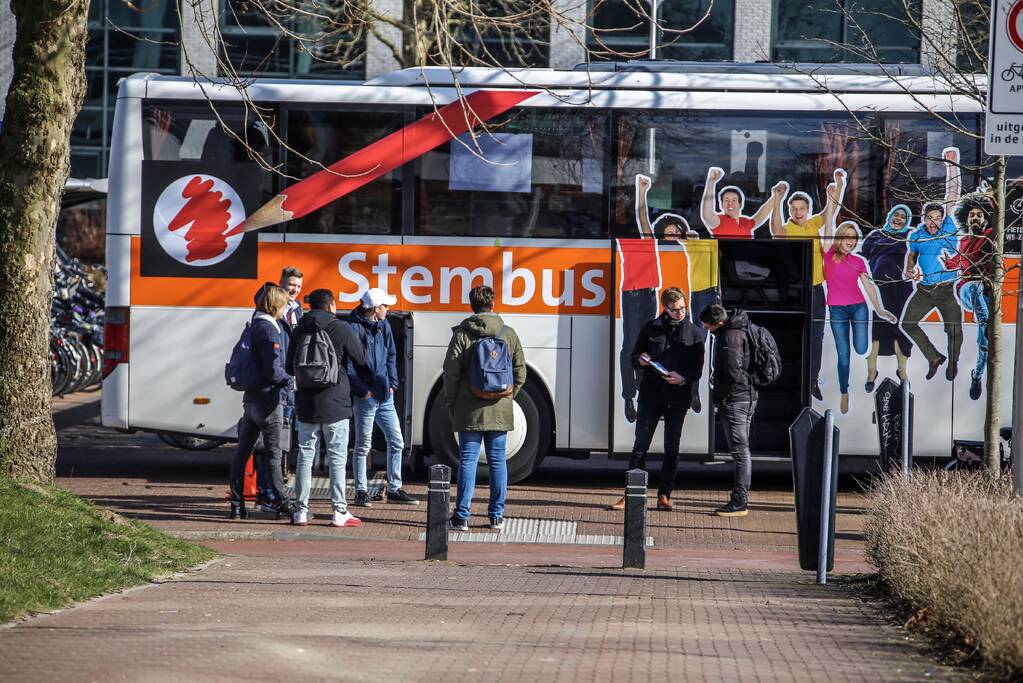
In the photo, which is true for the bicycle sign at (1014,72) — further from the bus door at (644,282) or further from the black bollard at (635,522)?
the bus door at (644,282)

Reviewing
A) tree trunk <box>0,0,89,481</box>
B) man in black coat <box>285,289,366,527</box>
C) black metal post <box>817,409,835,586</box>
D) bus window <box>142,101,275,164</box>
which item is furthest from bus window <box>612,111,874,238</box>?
tree trunk <box>0,0,89,481</box>

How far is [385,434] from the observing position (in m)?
11.5

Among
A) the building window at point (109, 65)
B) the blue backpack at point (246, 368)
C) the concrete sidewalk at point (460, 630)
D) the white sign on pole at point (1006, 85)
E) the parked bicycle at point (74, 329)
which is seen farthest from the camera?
the building window at point (109, 65)

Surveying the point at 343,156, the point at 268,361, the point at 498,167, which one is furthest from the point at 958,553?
the point at 343,156

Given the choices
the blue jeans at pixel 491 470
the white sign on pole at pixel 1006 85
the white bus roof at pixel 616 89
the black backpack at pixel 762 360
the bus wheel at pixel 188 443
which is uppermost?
the white bus roof at pixel 616 89

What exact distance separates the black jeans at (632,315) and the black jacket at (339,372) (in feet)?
9.31

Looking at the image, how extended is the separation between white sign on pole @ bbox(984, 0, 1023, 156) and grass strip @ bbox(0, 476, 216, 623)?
5.39 meters

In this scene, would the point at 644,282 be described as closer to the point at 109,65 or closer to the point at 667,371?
the point at 667,371

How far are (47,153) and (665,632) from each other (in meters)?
5.49

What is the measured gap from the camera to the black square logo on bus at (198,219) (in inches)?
497

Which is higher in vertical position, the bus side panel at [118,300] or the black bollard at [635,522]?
the bus side panel at [118,300]

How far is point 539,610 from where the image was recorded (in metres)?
6.99

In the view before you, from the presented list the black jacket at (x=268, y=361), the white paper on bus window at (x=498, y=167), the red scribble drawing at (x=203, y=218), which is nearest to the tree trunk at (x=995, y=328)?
the white paper on bus window at (x=498, y=167)

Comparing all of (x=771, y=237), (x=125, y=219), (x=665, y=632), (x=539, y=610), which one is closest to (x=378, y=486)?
(x=125, y=219)
